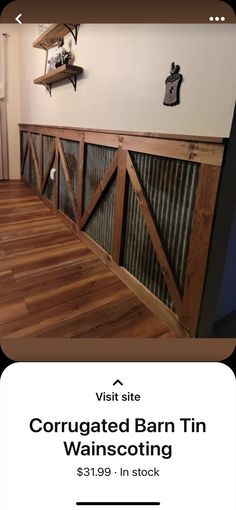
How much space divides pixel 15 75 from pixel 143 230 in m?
4.41

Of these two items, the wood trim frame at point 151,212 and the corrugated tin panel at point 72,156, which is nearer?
the wood trim frame at point 151,212

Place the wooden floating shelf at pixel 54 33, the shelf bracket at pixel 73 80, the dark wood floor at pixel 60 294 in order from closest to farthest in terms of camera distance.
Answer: the dark wood floor at pixel 60 294, the wooden floating shelf at pixel 54 33, the shelf bracket at pixel 73 80

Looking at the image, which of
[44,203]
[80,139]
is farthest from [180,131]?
[44,203]

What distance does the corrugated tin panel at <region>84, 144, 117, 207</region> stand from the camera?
201 centimetres

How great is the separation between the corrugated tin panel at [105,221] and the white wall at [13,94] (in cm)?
345

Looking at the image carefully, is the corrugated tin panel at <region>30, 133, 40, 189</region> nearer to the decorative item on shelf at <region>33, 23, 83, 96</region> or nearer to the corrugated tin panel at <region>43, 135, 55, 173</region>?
the corrugated tin panel at <region>43, 135, 55, 173</region>

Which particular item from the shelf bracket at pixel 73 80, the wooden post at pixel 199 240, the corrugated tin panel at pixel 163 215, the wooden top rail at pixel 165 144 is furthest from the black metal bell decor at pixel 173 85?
the shelf bracket at pixel 73 80

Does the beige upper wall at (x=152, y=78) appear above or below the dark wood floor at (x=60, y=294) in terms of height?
above

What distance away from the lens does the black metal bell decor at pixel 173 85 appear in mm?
1287

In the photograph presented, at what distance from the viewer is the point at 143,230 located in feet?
5.45

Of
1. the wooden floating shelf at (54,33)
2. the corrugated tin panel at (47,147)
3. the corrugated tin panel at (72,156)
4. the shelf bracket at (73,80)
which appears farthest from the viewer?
the corrugated tin panel at (47,147)

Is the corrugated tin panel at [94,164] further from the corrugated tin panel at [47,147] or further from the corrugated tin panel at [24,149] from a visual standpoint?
the corrugated tin panel at [24,149]

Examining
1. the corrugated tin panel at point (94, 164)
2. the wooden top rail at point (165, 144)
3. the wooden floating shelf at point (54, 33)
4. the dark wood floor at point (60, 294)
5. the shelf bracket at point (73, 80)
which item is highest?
the wooden floating shelf at point (54, 33)

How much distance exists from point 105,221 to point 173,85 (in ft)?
3.38
